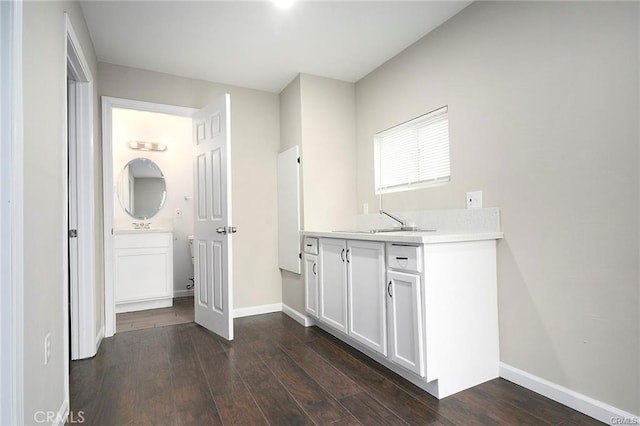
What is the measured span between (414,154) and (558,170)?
1.19 m

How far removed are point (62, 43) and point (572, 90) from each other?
273cm

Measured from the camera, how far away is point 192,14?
92.6 inches

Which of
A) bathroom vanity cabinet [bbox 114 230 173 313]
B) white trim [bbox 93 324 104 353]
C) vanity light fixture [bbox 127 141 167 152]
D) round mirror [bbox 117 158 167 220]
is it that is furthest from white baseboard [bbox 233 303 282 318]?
vanity light fixture [bbox 127 141 167 152]

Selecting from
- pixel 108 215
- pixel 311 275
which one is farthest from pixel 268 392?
pixel 108 215

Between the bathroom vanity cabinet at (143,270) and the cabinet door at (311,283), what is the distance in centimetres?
184

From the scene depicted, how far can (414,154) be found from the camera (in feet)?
9.33

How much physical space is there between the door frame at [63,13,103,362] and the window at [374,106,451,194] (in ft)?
8.01

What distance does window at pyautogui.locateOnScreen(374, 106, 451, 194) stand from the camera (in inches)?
101

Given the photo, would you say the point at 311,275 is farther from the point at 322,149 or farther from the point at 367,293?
the point at 322,149

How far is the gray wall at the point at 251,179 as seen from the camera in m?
3.48

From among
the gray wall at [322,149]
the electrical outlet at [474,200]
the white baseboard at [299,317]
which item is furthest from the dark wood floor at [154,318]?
the electrical outlet at [474,200]

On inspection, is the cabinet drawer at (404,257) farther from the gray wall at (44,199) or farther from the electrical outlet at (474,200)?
the gray wall at (44,199)

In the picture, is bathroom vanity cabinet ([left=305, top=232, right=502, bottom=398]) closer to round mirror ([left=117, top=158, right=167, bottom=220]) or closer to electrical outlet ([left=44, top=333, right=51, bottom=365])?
electrical outlet ([left=44, top=333, right=51, bottom=365])

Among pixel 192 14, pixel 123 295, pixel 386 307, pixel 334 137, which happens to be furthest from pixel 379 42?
pixel 123 295
